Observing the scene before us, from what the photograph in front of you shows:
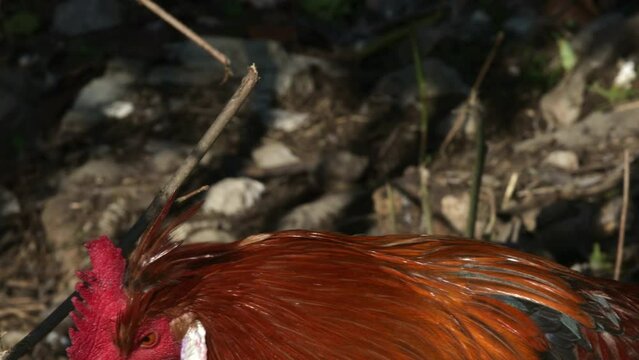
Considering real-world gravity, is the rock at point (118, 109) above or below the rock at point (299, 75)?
below

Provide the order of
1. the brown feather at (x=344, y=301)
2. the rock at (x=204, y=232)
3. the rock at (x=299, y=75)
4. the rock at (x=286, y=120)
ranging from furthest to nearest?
the rock at (x=299, y=75)
the rock at (x=286, y=120)
the rock at (x=204, y=232)
the brown feather at (x=344, y=301)

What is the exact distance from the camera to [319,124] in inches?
207

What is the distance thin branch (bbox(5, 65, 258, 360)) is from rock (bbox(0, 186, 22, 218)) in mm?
2321

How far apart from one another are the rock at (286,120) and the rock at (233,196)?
24.0 inches

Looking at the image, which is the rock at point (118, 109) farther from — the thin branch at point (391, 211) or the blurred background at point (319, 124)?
the thin branch at point (391, 211)

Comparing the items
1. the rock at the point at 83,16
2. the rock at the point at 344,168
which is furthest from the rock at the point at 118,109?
the rock at the point at 344,168

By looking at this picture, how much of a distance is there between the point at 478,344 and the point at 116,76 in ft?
12.2

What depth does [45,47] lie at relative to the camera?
5.82 metres

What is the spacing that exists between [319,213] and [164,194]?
1.97 metres

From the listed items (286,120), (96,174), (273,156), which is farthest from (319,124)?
(96,174)

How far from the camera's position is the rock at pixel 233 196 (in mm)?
4574

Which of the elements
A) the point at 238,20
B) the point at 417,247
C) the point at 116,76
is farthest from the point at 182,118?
the point at 417,247

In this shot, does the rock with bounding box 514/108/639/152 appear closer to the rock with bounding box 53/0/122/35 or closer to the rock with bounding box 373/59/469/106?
the rock with bounding box 373/59/469/106

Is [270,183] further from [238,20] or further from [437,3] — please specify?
[437,3]
